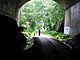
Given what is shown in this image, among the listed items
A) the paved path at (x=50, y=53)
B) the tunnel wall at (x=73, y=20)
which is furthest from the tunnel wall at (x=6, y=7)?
the tunnel wall at (x=73, y=20)

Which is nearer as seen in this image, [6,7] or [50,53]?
[50,53]

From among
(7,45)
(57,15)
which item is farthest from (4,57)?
(57,15)

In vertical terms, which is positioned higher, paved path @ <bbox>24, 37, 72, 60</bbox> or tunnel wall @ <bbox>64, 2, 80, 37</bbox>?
tunnel wall @ <bbox>64, 2, 80, 37</bbox>

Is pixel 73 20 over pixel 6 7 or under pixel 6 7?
under

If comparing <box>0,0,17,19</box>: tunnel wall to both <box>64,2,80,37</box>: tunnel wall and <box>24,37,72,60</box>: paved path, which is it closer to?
<box>24,37,72,60</box>: paved path

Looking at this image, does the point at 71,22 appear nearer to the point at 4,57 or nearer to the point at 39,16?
the point at 4,57

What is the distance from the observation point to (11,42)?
12461 mm

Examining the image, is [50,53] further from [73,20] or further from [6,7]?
[73,20]

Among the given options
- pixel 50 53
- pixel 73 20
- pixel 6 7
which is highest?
pixel 6 7

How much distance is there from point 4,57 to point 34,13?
118ft

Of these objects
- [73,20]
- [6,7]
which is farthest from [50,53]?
[73,20]

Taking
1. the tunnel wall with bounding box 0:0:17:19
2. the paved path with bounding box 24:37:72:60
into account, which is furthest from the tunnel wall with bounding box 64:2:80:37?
the tunnel wall with bounding box 0:0:17:19

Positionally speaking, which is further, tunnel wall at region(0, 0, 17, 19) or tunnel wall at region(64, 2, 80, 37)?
tunnel wall at region(64, 2, 80, 37)

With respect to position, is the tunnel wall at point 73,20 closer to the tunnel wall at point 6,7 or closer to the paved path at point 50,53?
the paved path at point 50,53
